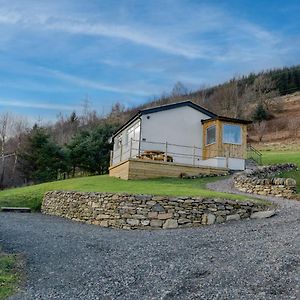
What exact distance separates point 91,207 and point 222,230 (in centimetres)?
590

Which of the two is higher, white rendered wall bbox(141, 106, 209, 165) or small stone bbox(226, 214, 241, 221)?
white rendered wall bbox(141, 106, 209, 165)

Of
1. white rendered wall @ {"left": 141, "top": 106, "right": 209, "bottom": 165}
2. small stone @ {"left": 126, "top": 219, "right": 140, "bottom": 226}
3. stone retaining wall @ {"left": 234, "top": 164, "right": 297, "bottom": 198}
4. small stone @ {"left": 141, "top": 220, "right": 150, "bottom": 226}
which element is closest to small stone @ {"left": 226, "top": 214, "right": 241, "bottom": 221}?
small stone @ {"left": 141, "top": 220, "right": 150, "bottom": 226}

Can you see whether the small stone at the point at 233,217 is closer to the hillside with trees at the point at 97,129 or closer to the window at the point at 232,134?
the window at the point at 232,134

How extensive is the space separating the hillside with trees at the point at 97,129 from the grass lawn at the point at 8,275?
83.7ft

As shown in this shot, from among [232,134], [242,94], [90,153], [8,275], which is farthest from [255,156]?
[242,94]

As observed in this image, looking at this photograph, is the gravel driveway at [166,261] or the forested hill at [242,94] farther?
the forested hill at [242,94]

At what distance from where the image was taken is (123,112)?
6906 centimetres

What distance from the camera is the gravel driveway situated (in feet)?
23.4

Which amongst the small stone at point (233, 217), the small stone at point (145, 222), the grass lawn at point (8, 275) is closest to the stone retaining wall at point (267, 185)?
the small stone at point (233, 217)

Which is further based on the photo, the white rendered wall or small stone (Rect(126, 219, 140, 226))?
the white rendered wall

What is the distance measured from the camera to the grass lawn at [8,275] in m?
7.32

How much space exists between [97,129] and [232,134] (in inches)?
606

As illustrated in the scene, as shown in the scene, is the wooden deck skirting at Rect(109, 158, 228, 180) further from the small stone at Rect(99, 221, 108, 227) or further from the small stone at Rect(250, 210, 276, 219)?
the small stone at Rect(250, 210, 276, 219)

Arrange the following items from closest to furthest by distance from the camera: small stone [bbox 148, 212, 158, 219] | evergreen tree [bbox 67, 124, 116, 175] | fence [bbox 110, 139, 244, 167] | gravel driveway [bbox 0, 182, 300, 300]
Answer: gravel driveway [bbox 0, 182, 300, 300] < small stone [bbox 148, 212, 158, 219] < fence [bbox 110, 139, 244, 167] < evergreen tree [bbox 67, 124, 116, 175]
